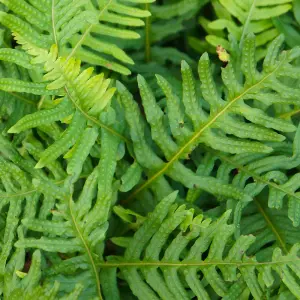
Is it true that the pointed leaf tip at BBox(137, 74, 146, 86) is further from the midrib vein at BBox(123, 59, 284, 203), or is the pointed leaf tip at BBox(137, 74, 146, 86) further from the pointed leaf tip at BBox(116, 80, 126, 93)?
the midrib vein at BBox(123, 59, 284, 203)

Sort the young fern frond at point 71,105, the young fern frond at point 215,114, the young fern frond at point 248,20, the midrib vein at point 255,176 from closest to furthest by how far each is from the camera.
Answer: the young fern frond at point 71,105, the young fern frond at point 215,114, the midrib vein at point 255,176, the young fern frond at point 248,20

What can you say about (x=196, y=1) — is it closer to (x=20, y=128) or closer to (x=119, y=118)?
(x=119, y=118)

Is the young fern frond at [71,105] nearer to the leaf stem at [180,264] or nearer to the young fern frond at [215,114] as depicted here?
the young fern frond at [215,114]

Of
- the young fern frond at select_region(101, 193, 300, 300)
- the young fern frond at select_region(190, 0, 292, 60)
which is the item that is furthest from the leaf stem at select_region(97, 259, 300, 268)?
the young fern frond at select_region(190, 0, 292, 60)

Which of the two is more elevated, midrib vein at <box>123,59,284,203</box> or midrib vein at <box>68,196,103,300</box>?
midrib vein at <box>123,59,284,203</box>

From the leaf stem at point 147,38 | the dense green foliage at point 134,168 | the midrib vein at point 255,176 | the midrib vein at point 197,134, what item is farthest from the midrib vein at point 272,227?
the leaf stem at point 147,38

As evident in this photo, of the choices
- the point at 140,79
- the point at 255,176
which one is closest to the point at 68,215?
the point at 140,79

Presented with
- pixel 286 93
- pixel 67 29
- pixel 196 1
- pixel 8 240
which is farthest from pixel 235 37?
pixel 8 240
